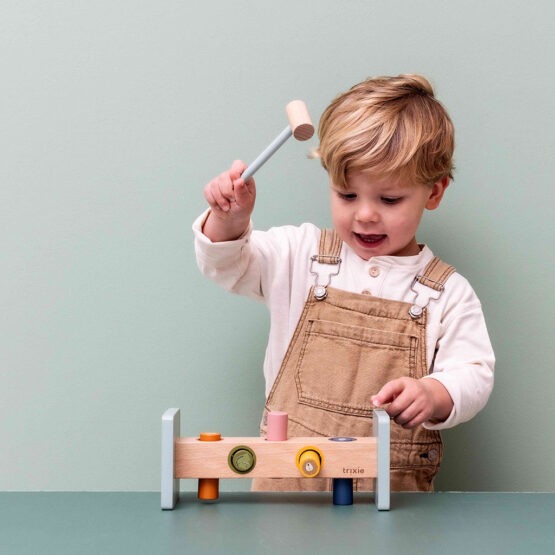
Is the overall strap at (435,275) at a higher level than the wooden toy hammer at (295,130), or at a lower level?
lower

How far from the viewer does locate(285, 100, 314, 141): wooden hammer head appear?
983 mm

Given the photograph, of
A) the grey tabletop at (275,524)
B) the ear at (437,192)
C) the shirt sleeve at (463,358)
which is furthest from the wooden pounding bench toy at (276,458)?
the ear at (437,192)

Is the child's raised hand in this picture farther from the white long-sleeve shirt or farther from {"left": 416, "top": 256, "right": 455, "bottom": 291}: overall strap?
{"left": 416, "top": 256, "right": 455, "bottom": 291}: overall strap

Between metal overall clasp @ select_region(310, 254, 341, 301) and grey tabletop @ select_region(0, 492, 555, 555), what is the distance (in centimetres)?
28

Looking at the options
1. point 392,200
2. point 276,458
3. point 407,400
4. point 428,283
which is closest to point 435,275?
point 428,283

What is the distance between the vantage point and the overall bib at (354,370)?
44.9 inches

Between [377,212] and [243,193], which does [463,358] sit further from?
[243,193]

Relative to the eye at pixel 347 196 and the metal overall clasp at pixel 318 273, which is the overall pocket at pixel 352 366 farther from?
the eye at pixel 347 196

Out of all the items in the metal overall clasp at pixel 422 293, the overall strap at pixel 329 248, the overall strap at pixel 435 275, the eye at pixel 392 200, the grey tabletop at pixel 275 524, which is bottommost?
the grey tabletop at pixel 275 524

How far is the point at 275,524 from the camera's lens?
2.77ft

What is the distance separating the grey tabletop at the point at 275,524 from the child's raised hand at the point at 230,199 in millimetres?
319

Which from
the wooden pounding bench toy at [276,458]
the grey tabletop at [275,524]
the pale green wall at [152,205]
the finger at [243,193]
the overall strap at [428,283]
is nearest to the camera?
the grey tabletop at [275,524]

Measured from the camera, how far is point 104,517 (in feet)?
2.88

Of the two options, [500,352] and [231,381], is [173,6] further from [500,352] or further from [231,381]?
[500,352]
